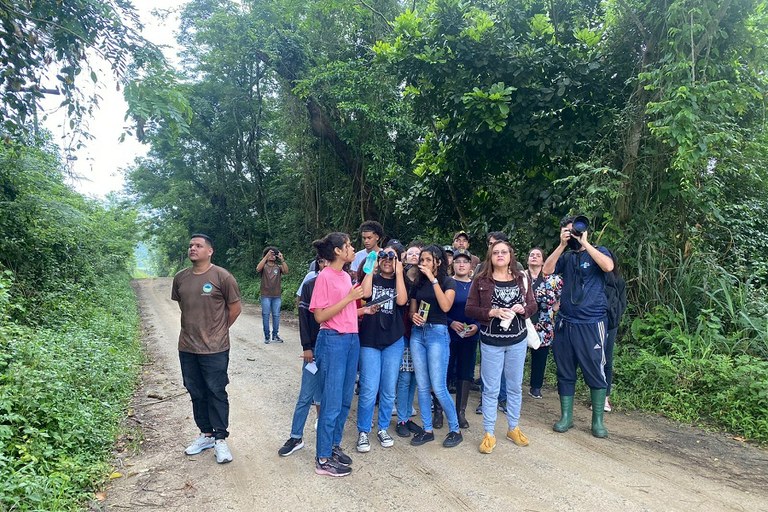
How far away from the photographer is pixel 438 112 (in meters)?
8.07

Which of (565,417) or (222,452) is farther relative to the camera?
(565,417)

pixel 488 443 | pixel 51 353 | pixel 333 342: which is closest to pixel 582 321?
pixel 488 443

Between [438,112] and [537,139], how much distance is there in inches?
74.4

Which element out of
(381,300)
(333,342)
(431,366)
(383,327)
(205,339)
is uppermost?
(381,300)

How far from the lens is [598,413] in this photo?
4.38 m

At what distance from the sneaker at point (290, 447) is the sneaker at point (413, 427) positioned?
0.99m

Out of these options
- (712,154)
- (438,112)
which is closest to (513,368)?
(712,154)

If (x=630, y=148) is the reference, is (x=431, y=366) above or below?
below

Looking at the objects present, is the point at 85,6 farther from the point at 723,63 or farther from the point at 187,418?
the point at 723,63

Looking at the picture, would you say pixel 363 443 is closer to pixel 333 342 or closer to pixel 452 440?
pixel 452 440

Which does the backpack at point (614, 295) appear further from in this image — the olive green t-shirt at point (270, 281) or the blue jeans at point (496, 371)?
the olive green t-shirt at point (270, 281)

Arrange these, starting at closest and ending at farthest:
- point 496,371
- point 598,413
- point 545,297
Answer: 1. point 496,371
2. point 598,413
3. point 545,297

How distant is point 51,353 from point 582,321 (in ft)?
17.3

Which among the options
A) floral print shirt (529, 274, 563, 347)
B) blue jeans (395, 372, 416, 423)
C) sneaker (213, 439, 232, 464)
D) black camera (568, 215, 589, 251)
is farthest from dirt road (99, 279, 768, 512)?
black camera (568, 215, 589, 251)
